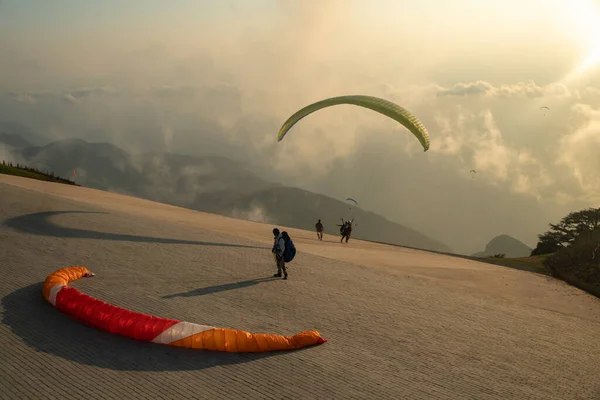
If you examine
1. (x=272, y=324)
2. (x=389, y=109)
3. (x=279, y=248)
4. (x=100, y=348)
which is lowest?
(x=100, y=348)

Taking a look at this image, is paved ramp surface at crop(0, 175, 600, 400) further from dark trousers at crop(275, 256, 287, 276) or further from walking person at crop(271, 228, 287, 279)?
walking person at crop(271, 228, 287, 279)

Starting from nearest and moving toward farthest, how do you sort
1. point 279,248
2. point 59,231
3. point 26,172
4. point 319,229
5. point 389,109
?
point 279,248 < point 59,231 < point 389,109 < point 319,229 < point 26,172

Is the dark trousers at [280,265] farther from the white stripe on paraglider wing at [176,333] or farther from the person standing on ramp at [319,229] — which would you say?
the person standing on ramp at [319,229]

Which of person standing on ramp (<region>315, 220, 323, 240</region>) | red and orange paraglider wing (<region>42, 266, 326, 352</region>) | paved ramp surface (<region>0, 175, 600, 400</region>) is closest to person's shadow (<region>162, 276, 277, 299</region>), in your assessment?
paved ramp surface (<region>0, 175, 600, 400</region>)

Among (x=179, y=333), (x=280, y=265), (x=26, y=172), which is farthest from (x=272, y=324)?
(x=26, y=172)

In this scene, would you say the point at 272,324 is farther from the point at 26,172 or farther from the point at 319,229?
the point at 26,172

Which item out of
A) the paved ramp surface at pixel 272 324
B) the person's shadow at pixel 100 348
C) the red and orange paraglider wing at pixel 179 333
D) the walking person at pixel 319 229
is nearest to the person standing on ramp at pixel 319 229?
the walking person at pixel 319 229
